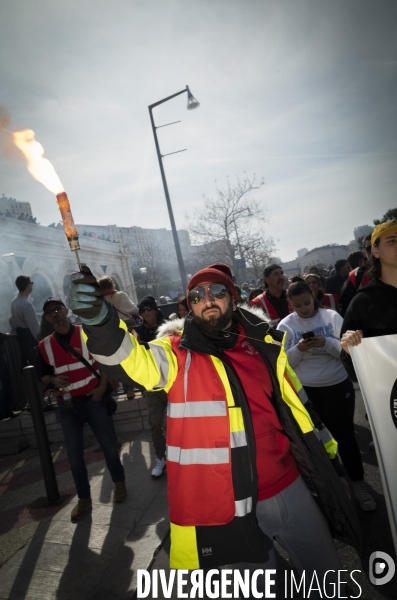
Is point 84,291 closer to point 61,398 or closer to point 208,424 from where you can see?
point 208,424

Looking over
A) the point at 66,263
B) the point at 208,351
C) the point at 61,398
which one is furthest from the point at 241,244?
the point at 208,351

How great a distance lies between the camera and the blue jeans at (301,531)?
6.73ft

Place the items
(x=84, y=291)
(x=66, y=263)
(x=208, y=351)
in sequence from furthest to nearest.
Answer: (x=66, y=263)
(x=208, y=351)
(x=84, y=291)

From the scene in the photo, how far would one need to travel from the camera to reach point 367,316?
2865mm

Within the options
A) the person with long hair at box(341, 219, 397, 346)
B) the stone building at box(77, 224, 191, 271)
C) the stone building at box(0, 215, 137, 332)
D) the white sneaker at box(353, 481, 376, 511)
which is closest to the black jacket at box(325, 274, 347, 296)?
the white sneaker at box(353, 481, 376, 511)

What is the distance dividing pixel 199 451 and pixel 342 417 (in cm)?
208

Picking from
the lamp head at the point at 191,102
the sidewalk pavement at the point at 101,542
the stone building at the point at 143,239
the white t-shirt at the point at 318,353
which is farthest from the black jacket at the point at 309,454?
the stone building at the point at 143,239

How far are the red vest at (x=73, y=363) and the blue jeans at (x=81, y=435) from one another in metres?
0.14

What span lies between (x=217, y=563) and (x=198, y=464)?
0.48 meters

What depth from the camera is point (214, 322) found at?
2.28 meters

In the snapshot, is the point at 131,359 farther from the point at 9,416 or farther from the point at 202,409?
the point at 9,416

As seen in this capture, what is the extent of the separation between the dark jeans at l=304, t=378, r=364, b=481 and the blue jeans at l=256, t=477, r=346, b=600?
148cm

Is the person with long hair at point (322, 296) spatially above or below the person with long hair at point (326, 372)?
above

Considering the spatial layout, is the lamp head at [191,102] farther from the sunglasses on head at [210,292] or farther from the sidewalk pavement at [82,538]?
the sunglasses on head at [210,292]
